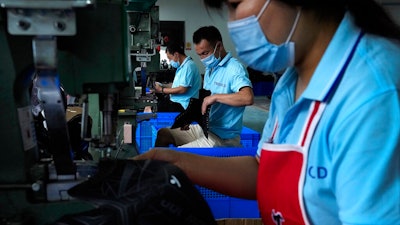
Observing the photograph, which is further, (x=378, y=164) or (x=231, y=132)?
(x=231, y=132)

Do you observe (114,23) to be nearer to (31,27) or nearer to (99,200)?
(31,27)

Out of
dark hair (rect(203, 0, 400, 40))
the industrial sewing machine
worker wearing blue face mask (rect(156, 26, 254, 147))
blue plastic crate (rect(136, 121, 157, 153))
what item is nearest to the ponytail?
dark hair (rect(203, 0, 400, 40))

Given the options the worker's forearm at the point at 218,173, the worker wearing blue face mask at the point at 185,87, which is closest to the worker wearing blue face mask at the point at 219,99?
the worker wearing blue face mask at the point at 185,87

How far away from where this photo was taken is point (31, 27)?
0.69 m

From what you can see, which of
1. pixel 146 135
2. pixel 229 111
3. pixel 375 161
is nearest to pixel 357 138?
pixel 375 161

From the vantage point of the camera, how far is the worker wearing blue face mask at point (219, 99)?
238 cm

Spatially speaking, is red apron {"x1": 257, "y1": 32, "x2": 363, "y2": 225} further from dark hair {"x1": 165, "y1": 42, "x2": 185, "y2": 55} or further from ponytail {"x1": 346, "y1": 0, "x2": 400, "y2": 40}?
dark hair {"x1": 165, "y1": 42, "x2": 185, "y2": 55}

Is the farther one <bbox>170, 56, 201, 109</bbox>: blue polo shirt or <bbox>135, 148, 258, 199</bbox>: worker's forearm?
<bbox>170, 56, 201, 109</bbox>: blue polo shirt

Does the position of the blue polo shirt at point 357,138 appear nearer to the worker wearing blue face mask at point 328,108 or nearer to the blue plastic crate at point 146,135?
the worker wearing blue face mask at point 328,108

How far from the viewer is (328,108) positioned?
70 centimetres

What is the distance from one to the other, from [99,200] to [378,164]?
54 cm

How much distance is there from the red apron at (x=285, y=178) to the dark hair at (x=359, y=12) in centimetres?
19

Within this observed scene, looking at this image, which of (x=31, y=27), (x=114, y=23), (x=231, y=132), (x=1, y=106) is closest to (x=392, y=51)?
(x=114, y=23)

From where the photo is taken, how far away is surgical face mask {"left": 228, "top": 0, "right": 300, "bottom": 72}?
0.80 m
